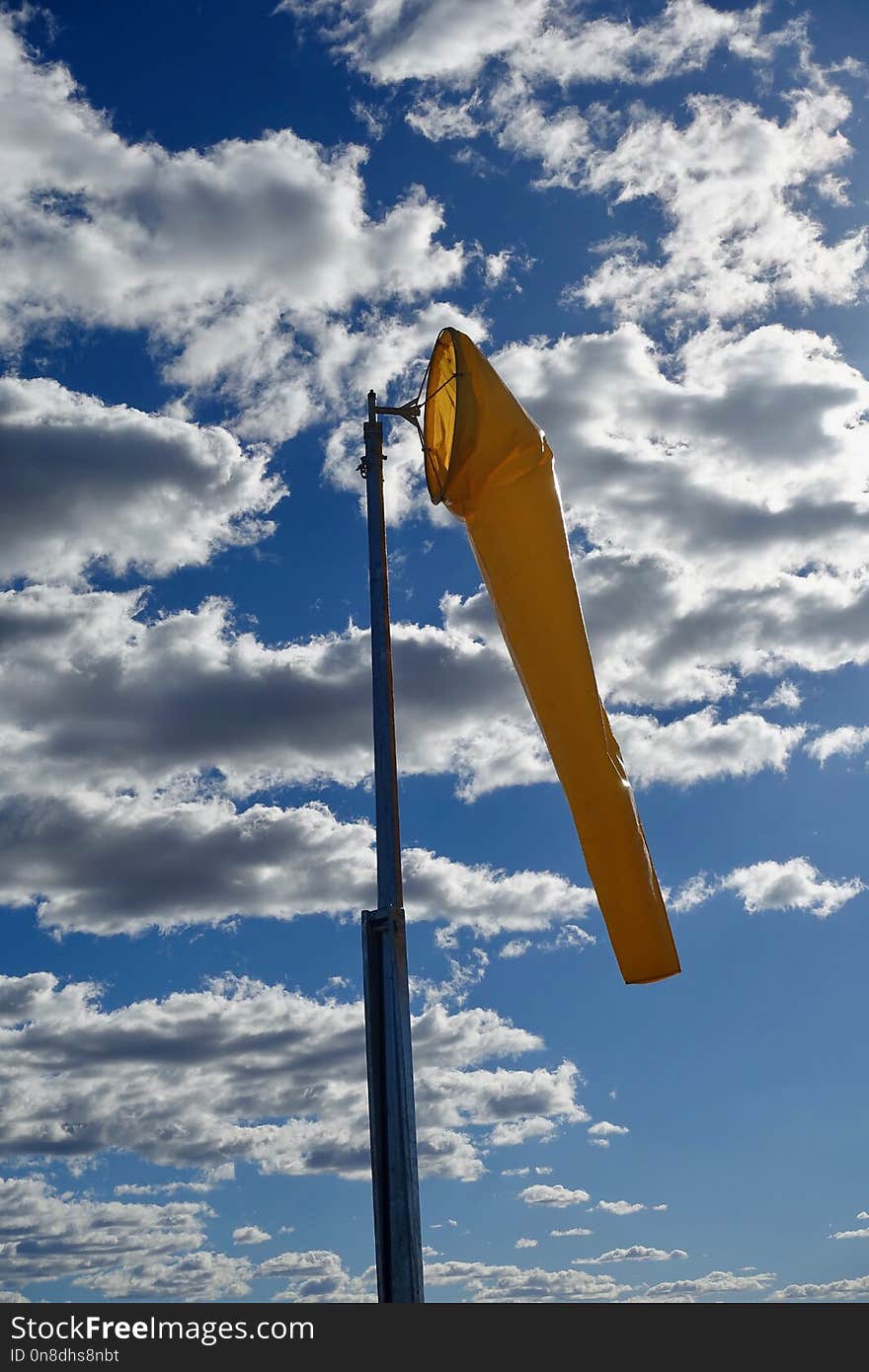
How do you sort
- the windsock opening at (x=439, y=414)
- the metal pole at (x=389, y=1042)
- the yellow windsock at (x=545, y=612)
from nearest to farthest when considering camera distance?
1. the metal pole at (x=389, y=1042)
2. the yellow windsock at (x=545, y=612)
3. the windsock opening at (x=439, y=414)

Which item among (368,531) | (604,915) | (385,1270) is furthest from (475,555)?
(385,1270)

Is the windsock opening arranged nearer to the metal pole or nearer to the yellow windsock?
the yellow windsock

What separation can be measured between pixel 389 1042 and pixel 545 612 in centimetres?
661

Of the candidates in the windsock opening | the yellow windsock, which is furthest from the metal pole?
the windsock opening

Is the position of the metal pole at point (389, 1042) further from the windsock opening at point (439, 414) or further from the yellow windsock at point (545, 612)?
the windsock opening at point (439, 414)

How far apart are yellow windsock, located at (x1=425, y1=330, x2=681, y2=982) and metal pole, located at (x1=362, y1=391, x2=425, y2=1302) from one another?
2.15 meters

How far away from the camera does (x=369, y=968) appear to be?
17.5 meters

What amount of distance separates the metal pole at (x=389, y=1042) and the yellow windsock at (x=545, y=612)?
2148 millimetres

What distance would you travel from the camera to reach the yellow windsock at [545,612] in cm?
1811

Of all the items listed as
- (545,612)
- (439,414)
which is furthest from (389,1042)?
(439,414)

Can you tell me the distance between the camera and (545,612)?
19312 millimetres

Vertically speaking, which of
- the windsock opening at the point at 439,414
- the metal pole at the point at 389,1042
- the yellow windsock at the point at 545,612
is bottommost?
the metal pole at the point at 389,1042

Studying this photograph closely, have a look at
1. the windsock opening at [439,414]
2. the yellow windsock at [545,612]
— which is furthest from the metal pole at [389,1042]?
the windsock opening at [439,414]

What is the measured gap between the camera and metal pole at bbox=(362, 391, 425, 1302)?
53.2ft
